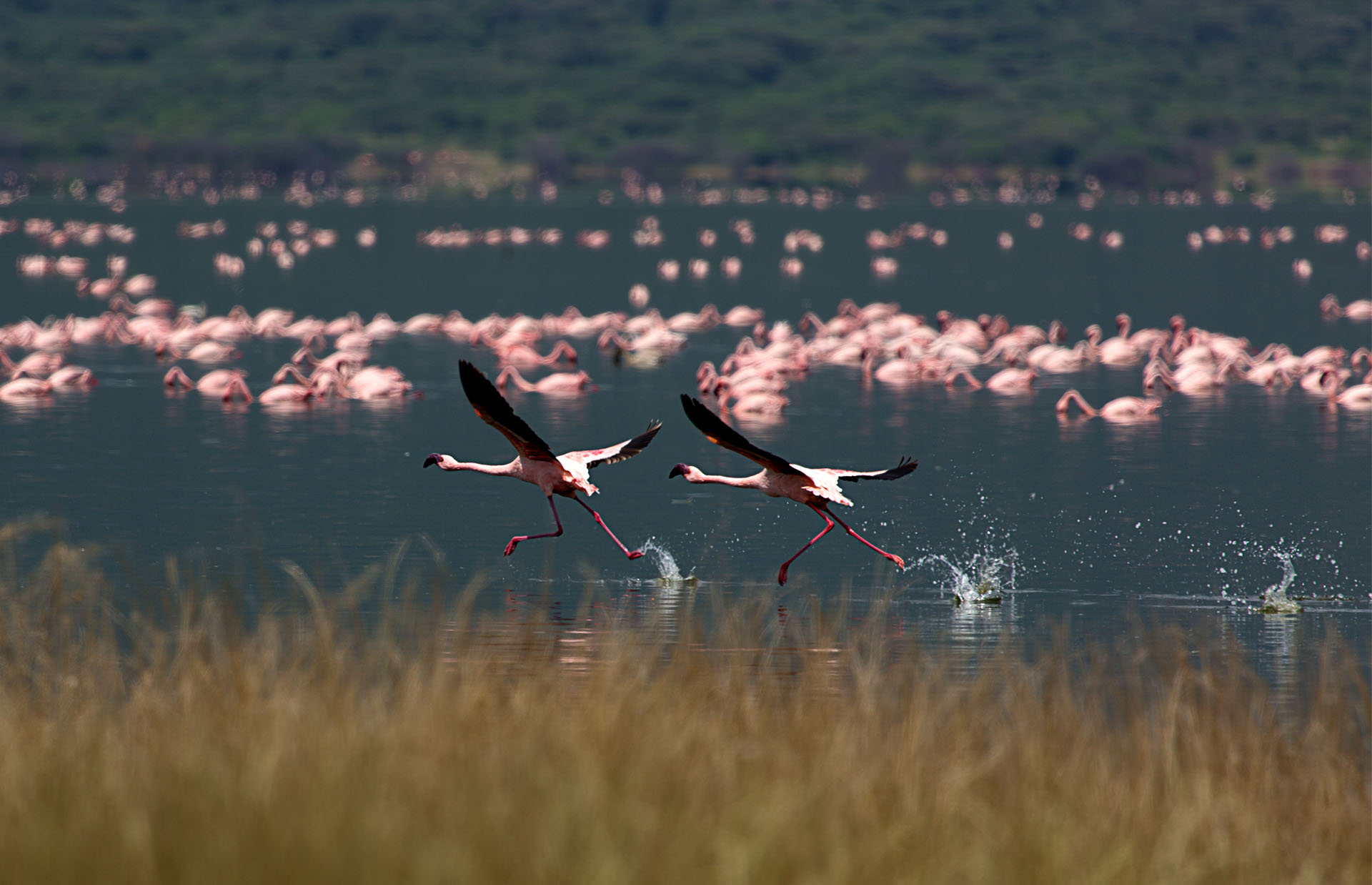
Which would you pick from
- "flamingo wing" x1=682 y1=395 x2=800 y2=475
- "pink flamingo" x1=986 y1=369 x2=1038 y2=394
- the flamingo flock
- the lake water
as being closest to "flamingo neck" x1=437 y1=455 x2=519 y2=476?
the lake water

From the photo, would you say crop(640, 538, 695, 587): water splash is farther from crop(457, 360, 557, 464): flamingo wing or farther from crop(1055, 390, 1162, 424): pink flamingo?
crop(1055, 390, 1162, 424): pink flamingo

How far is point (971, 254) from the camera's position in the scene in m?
87.3

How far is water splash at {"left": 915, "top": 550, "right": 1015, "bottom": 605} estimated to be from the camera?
15305 mm

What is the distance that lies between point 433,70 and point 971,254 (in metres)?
111

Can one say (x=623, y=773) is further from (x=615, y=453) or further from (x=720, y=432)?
(x=615, y=453)

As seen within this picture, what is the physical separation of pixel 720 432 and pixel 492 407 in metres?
1.85

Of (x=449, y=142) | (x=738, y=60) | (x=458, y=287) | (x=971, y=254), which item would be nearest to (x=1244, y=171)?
(x=738, y=60)

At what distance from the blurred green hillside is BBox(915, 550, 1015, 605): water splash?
14836cm

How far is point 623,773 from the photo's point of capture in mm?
7230

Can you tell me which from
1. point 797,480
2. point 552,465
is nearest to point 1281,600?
point 797,480

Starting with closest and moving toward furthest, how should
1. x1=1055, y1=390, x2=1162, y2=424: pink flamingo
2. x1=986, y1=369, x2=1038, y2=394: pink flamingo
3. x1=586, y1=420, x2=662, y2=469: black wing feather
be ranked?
x1=586, y1=420, x2=662, y2=469: black wing feather, x1=1055, y1=390, x2=1162, y2=424: pink flamingo, x1=986, y1=369, x2=1038, y2=394: pink flamingo

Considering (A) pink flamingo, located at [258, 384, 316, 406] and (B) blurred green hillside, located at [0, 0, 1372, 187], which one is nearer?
(A) pink flamingo, located at [258, 384, 316, 406]

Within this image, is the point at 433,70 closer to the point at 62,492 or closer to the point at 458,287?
the point at 458,287

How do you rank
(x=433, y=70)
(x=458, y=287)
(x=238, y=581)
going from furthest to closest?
(x=433, y=70) → (x=458, y=287) → (x=238, y=581)
